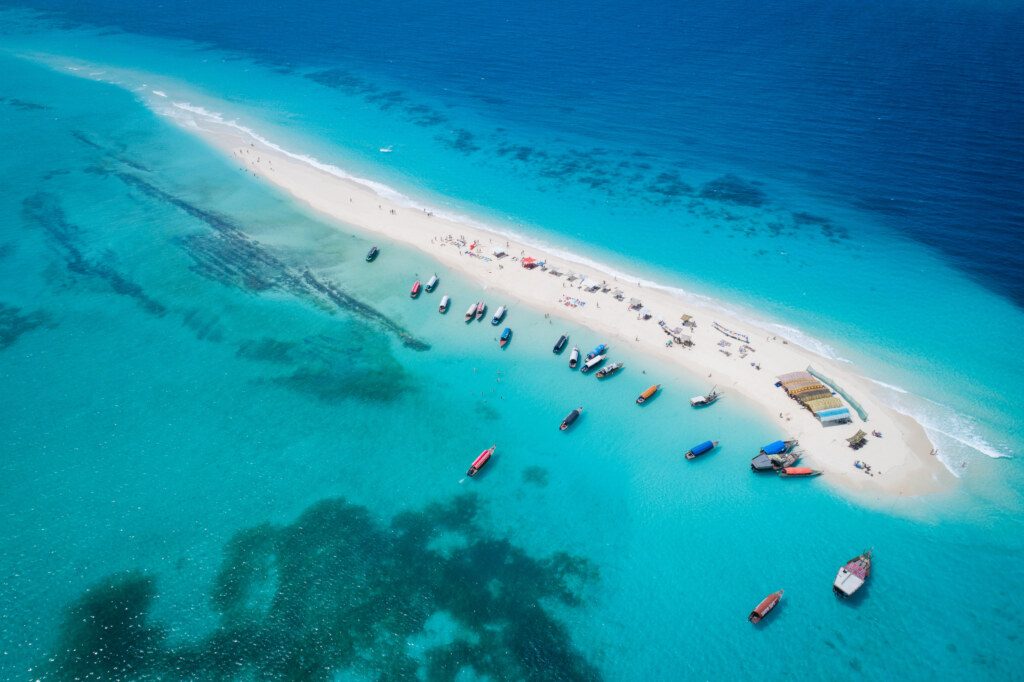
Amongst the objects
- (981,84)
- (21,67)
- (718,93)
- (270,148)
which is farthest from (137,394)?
(981,84)

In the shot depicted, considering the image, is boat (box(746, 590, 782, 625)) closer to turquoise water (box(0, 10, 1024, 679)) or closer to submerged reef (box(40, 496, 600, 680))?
turquoise water (box(0, 10, 1024, 679))

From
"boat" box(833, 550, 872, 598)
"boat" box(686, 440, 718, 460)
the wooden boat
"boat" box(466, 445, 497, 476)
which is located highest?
the wooden boat

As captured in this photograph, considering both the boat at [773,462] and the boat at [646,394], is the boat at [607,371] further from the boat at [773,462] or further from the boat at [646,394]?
the boat at [773,462]

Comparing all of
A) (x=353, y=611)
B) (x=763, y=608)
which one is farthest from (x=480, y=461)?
(x=763, y=608)

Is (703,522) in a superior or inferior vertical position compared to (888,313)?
inferior

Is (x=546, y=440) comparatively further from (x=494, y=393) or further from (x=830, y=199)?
(x=830, y=199)

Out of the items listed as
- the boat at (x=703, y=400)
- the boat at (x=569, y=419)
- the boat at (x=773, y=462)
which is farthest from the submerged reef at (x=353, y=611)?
the boat at (x=703, y=400)

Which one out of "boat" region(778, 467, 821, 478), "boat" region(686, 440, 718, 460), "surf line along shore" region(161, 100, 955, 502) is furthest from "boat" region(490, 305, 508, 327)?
"boat" region(778, 467, 821, 478)
